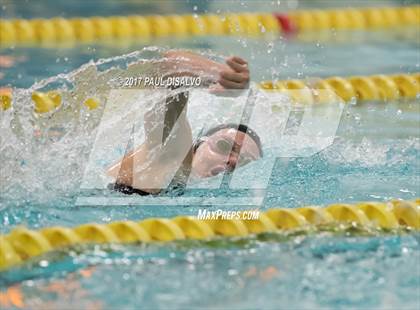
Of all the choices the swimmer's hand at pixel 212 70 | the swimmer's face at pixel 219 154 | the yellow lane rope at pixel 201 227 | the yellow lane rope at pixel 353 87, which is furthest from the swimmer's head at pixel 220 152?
the yellow lane rope at pixel 353 87

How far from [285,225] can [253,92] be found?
168 cm

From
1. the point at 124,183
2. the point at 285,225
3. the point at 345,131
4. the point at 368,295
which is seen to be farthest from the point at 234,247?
the point at 345,131

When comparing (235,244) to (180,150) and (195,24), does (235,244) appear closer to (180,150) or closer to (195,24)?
(180,150)

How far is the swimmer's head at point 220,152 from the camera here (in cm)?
351

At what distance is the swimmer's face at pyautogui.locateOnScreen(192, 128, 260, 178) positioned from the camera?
351cm

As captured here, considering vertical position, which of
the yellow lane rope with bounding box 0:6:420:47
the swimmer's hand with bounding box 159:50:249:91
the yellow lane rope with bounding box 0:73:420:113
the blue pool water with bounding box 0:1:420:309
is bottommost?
the yellow lane rope with bounding box 0:6:420:47

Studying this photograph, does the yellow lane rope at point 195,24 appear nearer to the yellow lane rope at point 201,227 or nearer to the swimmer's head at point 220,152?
the swimmer's head at point 220,152

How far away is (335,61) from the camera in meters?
6.17

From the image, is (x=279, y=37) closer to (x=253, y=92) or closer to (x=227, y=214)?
(x=253, y=92)

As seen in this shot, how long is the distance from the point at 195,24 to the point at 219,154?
3260mm

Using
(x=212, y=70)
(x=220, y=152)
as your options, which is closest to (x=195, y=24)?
(x=220, y=152)

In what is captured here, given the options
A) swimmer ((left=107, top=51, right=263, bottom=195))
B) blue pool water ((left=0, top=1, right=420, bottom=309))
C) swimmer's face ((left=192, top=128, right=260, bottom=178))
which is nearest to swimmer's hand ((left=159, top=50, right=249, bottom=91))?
swimmer ((left=107, top=51, right=263, bottom=195))

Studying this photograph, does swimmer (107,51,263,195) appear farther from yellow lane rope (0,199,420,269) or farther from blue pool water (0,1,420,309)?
yellow lane rope (0,199,420,269)

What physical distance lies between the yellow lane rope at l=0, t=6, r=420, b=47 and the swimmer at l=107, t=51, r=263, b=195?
295cm
